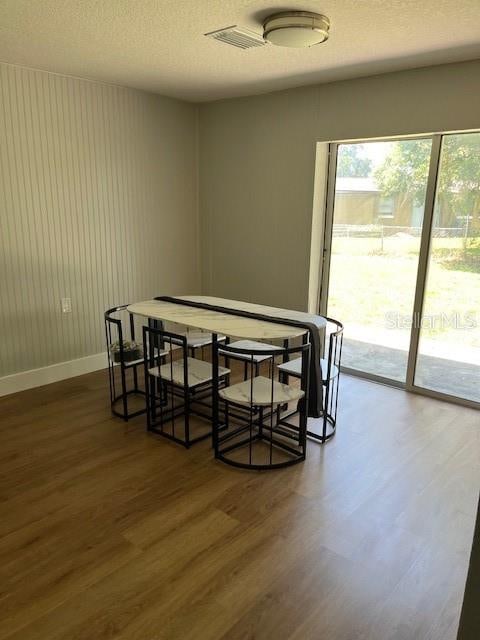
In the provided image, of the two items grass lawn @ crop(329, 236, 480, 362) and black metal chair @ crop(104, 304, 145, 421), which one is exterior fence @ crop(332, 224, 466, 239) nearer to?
grass lawn @ crop(329, 236, 480, 362)

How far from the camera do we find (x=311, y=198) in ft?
13.4

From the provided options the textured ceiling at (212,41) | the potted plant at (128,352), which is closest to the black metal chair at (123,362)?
the potted plant at (128,352)

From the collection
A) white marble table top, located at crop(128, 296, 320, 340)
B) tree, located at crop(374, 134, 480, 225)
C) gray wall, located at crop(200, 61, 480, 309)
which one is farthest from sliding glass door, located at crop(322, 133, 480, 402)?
white marble table top, located at crop(128, 296, 320, 340)

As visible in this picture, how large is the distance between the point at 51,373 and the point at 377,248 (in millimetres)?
2998

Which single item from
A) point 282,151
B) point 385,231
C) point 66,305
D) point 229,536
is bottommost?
point 229,536

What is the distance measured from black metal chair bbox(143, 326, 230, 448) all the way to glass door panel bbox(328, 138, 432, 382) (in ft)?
4.92

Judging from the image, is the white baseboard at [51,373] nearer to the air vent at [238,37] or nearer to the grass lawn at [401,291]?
the grass lawn at [401,291]

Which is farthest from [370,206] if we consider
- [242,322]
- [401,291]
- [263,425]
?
[263,425]

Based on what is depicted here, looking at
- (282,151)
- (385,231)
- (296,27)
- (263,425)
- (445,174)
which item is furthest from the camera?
(282,151)

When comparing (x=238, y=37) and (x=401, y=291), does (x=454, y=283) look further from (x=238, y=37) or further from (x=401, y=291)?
(x=238, y=37)

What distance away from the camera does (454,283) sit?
11.7 feet

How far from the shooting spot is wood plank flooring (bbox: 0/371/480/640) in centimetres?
173

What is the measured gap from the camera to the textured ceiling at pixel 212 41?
2.30 m

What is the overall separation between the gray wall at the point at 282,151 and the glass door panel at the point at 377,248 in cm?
25
